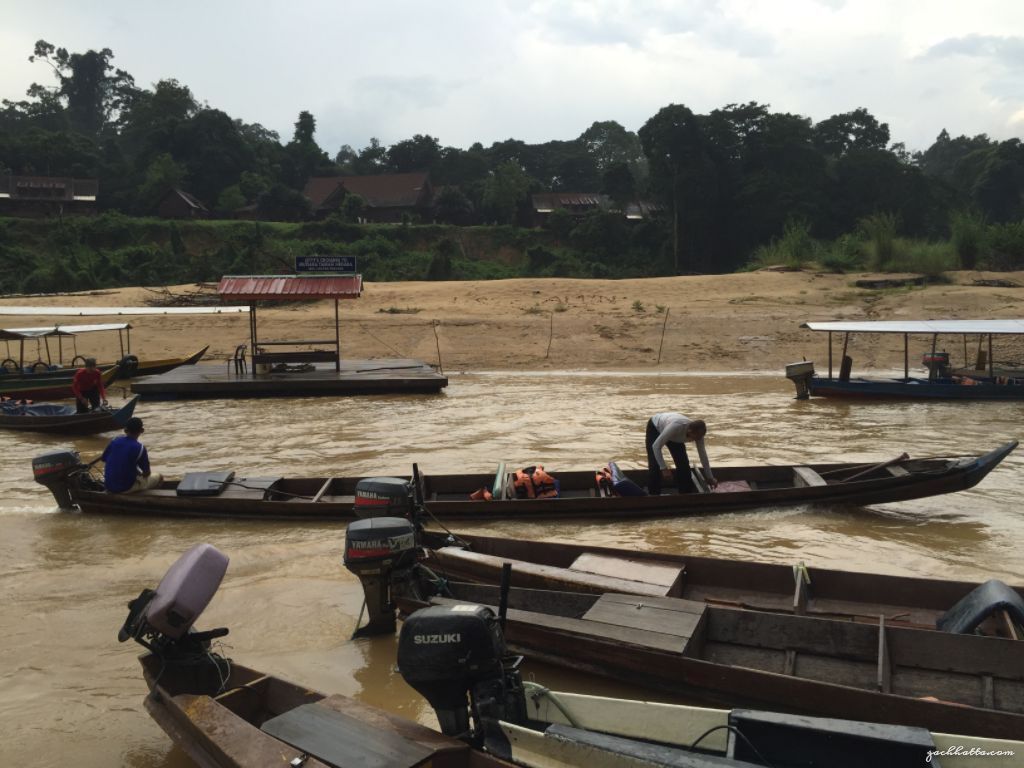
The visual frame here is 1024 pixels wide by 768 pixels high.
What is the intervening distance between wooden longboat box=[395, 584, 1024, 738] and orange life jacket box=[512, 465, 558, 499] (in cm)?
338

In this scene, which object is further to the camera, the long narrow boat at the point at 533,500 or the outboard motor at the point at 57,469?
the outboard motor at the point at 57,469

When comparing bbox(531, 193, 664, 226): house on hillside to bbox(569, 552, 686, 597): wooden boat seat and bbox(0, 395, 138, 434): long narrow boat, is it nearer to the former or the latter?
bbox(0, 395, 138, 434): long narrow boat

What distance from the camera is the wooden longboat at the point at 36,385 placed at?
764 inches

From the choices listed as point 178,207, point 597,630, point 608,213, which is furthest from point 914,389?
point 178,207

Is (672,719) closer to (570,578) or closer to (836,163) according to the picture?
(570,578)

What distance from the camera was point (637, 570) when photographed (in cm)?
690

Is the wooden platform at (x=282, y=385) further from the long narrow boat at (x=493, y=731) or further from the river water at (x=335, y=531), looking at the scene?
the long narrow boat at (x=493, y=731)

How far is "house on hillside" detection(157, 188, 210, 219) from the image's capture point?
51469mm

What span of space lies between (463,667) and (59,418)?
14.2m

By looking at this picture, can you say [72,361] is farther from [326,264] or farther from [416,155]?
[416,155]

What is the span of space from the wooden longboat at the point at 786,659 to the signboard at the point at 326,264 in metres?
17.2

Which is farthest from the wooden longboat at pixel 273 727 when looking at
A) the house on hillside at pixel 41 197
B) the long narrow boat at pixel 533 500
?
the house on hillside at pixel 41 197

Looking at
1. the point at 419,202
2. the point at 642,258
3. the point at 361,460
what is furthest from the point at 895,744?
the point at 419,202

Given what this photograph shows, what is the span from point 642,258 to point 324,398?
29674 millimetres
